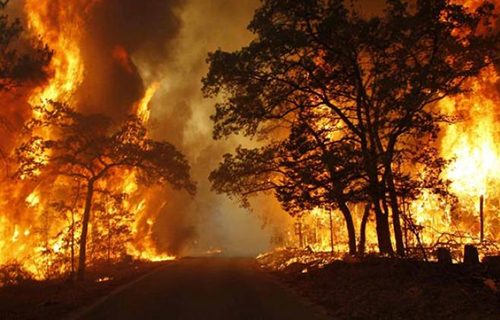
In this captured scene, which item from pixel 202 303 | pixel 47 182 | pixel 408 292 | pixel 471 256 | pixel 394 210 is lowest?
pixel 202 303

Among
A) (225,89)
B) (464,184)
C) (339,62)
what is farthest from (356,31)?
(464,184)

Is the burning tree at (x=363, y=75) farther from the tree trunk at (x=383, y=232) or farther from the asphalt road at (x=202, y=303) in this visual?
the asphalt road at (x=202, y=303)

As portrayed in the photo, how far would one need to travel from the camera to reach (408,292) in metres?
10.7

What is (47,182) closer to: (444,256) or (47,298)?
(47,298)

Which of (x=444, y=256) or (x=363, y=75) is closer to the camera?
(x=444, y=256)

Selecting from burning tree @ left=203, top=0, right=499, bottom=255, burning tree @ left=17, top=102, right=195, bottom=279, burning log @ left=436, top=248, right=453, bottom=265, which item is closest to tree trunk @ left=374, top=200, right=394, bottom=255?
burning tree @ left=203, top=0, right=499, bottom=255

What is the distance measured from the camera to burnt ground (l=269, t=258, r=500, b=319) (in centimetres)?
902

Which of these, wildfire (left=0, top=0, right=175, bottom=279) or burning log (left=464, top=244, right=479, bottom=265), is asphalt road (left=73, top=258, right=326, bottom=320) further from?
wildfire (left=0, top=0, right=175, bottom=279)

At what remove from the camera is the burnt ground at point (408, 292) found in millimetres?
9016

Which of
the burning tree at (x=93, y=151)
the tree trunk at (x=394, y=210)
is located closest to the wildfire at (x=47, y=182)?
the burning tree at (x=93, y=151)

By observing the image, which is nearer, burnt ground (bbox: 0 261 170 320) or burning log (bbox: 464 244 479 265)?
burnt ground (bbox: 0 261 170 320)

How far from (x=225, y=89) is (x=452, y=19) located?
32.5ft

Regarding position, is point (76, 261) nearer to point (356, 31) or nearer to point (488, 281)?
point (356, 31)

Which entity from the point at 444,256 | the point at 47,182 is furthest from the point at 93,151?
the point at 444,256
